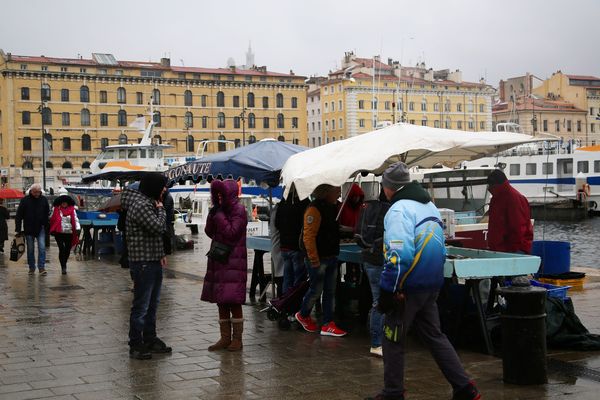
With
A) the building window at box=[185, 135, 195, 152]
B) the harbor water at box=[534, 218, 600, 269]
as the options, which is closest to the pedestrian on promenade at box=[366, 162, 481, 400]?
the harbor water at box=[534, 218, 600, 269]

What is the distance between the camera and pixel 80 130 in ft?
322

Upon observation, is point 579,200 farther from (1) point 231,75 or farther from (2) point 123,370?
(1) point 231,75

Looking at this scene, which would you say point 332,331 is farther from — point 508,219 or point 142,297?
point 508,219

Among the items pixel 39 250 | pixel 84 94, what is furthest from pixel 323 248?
pixel 84 94

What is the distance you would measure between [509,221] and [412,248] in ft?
13.4

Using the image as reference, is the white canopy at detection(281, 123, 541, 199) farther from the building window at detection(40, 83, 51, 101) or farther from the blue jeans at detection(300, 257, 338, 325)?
the building window at detection(40, 83, 51, 101)

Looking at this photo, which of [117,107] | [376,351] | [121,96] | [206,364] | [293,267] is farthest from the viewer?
[121,96]

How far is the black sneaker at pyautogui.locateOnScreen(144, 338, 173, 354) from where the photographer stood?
29.2 feet

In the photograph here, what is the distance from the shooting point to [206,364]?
328 inches

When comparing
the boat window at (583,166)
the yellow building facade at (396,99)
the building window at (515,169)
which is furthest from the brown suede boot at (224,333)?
the yellow building facade at (396,99)

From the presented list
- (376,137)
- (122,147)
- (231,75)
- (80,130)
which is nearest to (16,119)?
(80,130)

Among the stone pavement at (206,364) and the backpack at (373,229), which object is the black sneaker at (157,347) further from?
the backpack at (373,229)

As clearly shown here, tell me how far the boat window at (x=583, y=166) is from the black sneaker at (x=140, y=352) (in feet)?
172

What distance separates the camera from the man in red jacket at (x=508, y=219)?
10.1 meters
